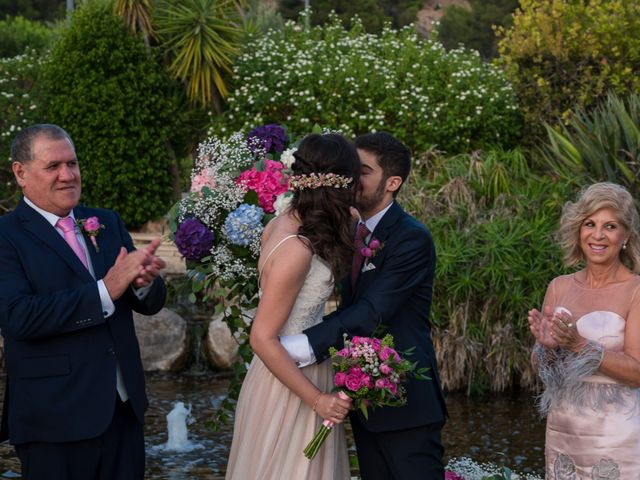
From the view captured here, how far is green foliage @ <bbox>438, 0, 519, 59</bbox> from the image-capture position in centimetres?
4116

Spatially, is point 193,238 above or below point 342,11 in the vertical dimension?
below

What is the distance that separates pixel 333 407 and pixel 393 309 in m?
0.50

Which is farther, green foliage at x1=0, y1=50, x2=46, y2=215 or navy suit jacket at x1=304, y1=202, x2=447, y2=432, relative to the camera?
green foliage at x1=0, y1=50, x2=46, y2=215

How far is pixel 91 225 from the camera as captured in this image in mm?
3977

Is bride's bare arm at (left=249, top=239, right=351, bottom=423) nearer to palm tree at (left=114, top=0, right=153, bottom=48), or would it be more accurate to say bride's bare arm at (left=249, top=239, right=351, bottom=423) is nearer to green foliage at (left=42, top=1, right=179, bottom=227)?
green foliage at (left=42, top=1, right=179, bottom=227)

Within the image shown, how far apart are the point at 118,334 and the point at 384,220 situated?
3.99ft

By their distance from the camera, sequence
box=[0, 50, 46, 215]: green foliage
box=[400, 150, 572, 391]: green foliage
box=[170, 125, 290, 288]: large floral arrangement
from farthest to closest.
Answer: box=[0, 50, 46, 215]: green foliage → box=[400, 150, 572, 391]: green foliage → box=[170, 125, 290, 288]: large floral arrangement

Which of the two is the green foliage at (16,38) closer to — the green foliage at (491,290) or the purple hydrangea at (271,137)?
the green foliage at (491,290)

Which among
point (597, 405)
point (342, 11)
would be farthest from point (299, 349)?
point (342, 11)

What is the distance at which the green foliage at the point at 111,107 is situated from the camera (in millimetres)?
13859

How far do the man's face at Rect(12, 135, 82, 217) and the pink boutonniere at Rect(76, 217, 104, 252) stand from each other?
0.08 m

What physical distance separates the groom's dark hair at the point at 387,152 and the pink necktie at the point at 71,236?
1254 mm

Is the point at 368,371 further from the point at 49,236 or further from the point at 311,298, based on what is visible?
the point at 49,236

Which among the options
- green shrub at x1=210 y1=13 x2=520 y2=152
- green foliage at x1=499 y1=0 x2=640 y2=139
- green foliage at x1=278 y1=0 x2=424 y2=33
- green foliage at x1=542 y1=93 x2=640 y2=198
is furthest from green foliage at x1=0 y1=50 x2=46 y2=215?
green foliage at x1=278 y1=0 x2=424 y2=33
